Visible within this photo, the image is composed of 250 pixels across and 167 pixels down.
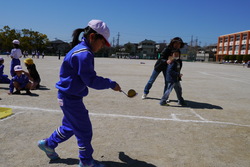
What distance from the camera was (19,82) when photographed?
648 cm

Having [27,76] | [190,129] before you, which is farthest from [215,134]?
[27,76]

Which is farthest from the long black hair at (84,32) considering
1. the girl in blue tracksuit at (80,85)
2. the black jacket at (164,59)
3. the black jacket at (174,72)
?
the black jacket at (164,59)

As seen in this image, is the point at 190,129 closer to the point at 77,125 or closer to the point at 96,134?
the point at 96,134

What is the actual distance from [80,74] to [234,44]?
89489 mm

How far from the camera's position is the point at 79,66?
217 centimetres

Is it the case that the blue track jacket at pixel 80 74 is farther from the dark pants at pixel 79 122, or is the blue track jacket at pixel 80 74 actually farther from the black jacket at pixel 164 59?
the black jacket at pixel 164 59

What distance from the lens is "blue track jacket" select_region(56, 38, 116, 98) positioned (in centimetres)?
217

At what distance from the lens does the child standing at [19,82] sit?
6398 mm

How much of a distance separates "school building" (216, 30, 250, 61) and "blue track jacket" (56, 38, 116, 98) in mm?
80491

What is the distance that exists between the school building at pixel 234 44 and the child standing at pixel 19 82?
7847 cm

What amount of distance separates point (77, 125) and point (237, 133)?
10.2ft

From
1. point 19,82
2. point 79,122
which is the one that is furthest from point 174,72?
point 19,82

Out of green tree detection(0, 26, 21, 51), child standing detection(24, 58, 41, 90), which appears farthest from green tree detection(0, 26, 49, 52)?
child standing detection(24, 58, 41, 90)

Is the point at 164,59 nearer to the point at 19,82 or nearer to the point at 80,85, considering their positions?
the point at 80,85
